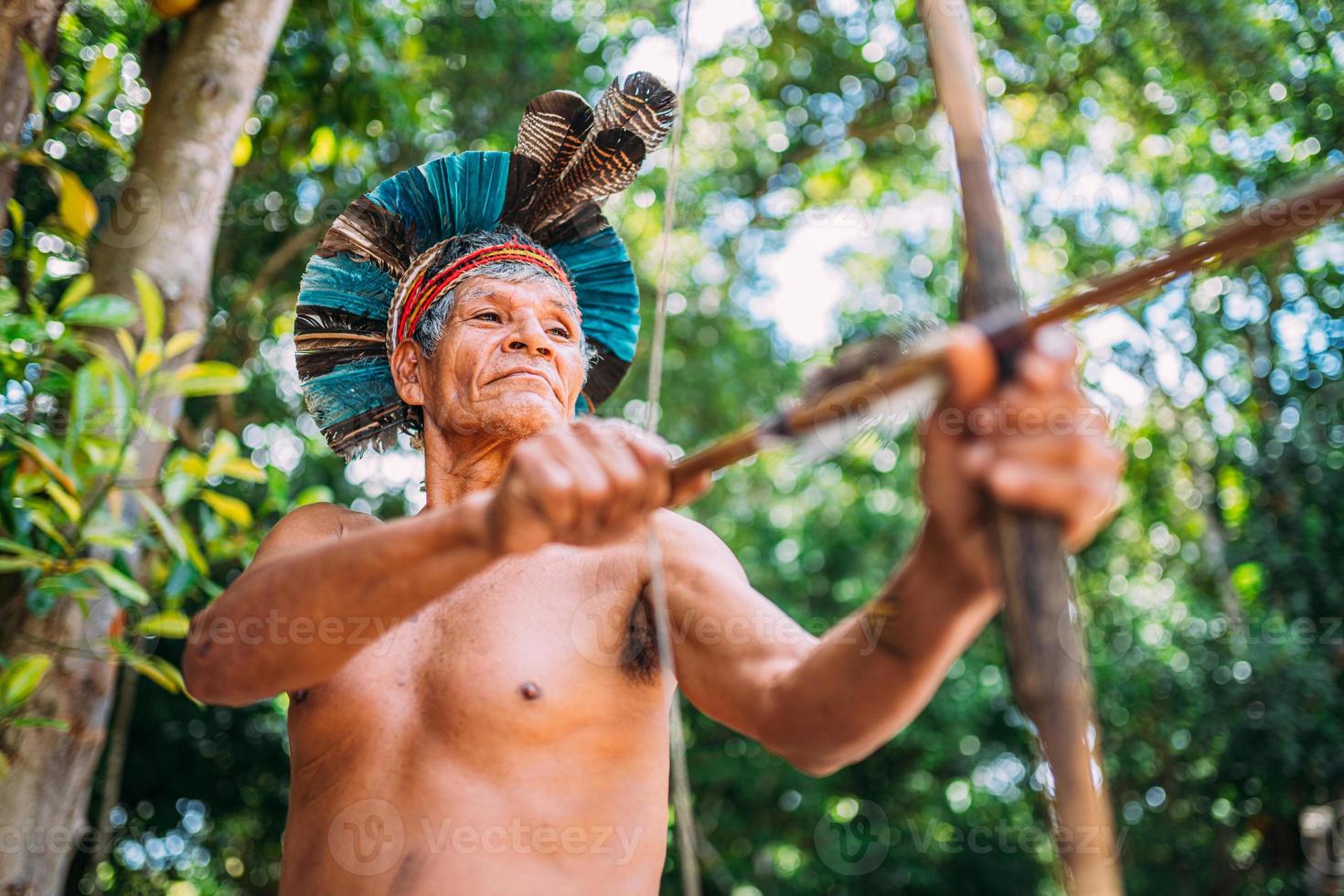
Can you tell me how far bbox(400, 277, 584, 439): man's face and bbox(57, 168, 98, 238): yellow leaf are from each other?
1.36 meters

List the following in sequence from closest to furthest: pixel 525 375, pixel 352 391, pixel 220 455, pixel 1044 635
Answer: pixel 1044 635 → pixel 525 375 → pixel 352 391 → pixel 220 455

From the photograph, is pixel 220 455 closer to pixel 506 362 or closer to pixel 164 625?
pixel 164 625

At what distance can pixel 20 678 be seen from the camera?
3104 mm

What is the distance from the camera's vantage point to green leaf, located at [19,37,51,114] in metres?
3.08

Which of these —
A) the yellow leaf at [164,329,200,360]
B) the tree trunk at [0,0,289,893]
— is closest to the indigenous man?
the yellow leaf at [164,329,200,360]

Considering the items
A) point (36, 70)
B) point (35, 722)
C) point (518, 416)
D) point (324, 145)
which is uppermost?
point (324, 145)

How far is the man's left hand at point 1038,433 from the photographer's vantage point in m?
1.26

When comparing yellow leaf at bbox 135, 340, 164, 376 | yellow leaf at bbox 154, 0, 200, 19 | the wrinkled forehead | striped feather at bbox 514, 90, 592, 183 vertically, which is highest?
yellow leaf at bbox 154, 0, 200, 19

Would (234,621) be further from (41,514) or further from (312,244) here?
(312,244)

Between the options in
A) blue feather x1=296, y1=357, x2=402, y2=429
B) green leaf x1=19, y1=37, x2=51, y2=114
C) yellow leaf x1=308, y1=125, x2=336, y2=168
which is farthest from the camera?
yellow leaf x1=308, y1=125, x2=336, y2=168

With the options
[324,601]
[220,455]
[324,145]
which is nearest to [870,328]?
[324,145]

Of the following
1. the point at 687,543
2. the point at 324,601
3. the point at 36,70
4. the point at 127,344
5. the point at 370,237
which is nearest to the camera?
the point at 324,601

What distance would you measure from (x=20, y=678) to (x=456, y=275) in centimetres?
162

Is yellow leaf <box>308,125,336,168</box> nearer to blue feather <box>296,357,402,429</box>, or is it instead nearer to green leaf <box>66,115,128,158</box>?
green leaf <box>66,115,128,158</box>
